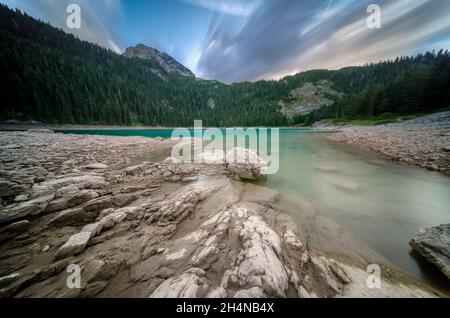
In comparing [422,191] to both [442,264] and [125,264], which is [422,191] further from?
[125,264]

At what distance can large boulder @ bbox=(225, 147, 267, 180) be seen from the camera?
7758 millimetres

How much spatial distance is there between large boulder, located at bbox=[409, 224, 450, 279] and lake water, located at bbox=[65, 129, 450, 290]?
17 centimetres

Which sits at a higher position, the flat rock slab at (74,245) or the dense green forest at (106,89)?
the dense green forest at (106,89)

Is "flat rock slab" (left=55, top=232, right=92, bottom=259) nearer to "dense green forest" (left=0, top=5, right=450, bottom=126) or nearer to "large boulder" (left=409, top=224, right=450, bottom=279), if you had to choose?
"large boulder" (left=409, top=224, right=450, bottom=279)

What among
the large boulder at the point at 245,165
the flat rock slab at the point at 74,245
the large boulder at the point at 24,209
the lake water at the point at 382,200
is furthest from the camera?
the large boulder at the point at 245,165

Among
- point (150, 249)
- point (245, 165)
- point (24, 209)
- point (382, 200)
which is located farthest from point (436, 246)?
point (24, 209)

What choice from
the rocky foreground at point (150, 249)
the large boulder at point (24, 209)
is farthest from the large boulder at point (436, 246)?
the large boulder at point (24, 209)

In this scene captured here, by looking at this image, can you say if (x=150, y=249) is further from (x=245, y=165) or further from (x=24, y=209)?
(x=245, y=165)

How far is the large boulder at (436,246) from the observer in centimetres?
304

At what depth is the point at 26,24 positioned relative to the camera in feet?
325

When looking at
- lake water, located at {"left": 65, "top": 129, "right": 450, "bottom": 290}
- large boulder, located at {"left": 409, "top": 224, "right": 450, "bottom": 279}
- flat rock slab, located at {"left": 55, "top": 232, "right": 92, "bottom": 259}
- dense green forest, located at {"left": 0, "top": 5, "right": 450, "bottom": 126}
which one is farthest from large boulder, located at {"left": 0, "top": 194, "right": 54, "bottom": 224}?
dense green forest, located at {"left": 0, "top": 5, "right": 450, "bottom": 126}

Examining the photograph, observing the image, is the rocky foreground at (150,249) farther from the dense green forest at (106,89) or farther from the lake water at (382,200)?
the dense green forest at (106,89)

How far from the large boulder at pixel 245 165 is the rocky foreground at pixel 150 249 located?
2650 millimetres
